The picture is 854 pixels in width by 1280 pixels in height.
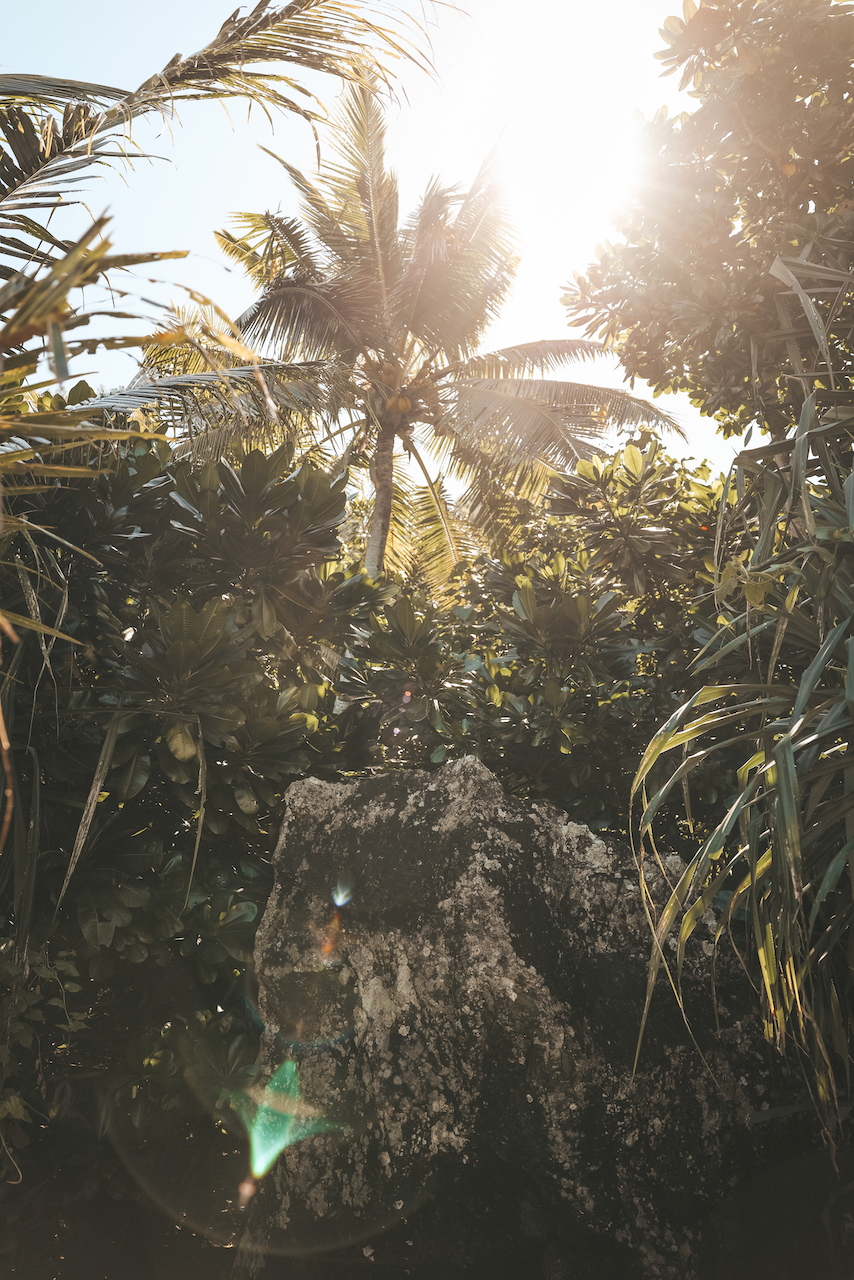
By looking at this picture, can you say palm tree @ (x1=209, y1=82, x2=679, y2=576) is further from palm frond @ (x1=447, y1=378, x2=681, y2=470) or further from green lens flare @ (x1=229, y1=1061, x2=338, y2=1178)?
green lens flare @ (x1=229, y1=1061, x2=338, y2=1178)

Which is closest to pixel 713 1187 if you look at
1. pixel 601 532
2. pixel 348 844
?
pixel 348 844

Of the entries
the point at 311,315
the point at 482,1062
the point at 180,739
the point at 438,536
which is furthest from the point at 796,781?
the point at 438,536

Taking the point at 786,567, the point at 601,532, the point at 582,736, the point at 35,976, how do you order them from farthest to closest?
the point at 601,532 < the point at 582,736 < the point at 35,976 < the point at 786,567

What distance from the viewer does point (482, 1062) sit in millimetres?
2160

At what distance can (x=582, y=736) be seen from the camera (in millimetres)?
2924

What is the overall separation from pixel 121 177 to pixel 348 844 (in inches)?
99.1

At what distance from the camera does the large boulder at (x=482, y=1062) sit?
2.03 metres

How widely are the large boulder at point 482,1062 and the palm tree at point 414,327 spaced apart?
6887mm

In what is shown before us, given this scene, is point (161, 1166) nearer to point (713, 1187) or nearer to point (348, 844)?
point (348, 844)

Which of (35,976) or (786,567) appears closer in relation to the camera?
(786,567)

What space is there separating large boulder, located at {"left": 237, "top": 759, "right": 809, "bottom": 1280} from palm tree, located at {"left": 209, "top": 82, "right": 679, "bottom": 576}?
689 centimetres

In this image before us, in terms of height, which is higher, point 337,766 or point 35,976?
point 337,766

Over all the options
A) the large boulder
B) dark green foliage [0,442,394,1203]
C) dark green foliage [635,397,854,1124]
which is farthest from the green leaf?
dark green foliage [635,397,854,1124]

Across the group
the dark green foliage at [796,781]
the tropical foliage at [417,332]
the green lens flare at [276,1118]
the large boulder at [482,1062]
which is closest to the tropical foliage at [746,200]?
the dark green foliage at [796,781]
